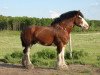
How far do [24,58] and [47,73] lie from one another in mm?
1238

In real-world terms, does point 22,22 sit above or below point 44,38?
below

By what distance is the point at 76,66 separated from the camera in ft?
46.1

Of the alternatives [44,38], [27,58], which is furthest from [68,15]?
[27,58]

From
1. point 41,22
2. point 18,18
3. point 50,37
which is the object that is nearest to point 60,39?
point 50,37

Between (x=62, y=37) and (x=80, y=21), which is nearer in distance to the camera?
(x=62, y=37)

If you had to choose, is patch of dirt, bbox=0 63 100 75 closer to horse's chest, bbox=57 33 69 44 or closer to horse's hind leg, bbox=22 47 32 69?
horse's hind leg, bbox=22 47 32 69

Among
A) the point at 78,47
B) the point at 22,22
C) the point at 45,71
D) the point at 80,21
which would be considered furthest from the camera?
the point at 22,22

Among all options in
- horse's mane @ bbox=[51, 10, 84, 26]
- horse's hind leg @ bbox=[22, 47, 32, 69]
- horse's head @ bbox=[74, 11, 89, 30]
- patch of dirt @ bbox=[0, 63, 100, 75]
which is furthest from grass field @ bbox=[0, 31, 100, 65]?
A: horse's hind leg @ bbox=[22, 47, 32, 69]

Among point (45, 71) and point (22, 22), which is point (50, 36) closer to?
point (45, 71)

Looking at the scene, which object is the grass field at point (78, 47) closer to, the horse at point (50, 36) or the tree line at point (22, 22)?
the horse at point (50, 36)

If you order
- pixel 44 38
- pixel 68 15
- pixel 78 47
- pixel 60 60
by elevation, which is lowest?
pixel 78 47

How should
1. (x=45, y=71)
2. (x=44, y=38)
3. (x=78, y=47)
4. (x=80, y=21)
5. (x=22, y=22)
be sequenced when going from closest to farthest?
(x=45, y=71) → (x=44, y=38) → (x=80, y=21) → (x=78, y=47) → (x=22, y=22)

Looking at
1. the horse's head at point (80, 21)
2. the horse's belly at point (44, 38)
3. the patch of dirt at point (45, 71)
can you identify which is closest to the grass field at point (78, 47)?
the patch of dirt at point (45, 71)

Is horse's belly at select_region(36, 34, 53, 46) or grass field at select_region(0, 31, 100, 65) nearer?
horse's belly at select_region(36, 34, 53, 46)
